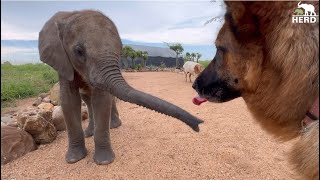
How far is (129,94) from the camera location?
11.0 feet

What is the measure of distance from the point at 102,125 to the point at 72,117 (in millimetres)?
425

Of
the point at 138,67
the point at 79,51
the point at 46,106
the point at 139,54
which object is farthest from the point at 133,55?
the point at 79,51

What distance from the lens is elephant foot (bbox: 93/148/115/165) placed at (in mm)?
4266

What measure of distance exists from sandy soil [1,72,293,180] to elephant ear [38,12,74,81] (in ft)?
3.88

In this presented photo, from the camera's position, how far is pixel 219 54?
2318 millimetres

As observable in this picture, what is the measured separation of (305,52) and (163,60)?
77.4ft

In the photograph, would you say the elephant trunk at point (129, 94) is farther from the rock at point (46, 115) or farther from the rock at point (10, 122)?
the rock at point (10, 122)

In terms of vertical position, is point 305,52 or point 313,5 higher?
point 313,5

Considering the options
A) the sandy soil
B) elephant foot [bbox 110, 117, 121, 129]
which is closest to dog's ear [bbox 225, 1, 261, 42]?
the sandy soil

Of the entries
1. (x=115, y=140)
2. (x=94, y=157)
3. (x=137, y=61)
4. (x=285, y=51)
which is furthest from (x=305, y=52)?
(x=137, y=61)

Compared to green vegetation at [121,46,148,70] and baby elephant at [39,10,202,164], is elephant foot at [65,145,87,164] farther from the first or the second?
green vegetation at [121,46,148,70]

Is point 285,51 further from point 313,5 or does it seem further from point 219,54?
point 219,54

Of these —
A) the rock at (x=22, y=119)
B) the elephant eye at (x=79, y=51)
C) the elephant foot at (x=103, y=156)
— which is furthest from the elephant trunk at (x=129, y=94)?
the rock at (x=22, y=119)

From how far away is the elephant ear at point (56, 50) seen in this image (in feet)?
13.6
